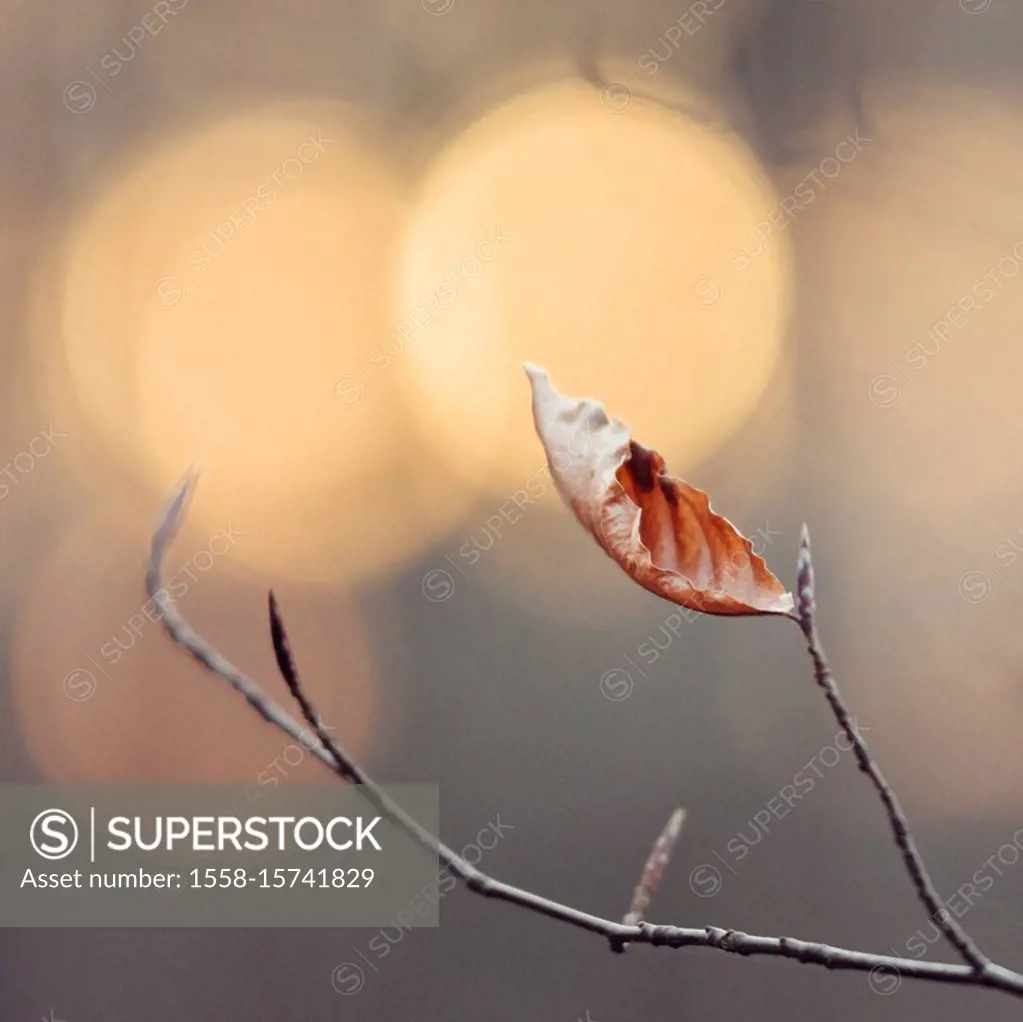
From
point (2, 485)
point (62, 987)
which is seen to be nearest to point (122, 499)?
point (2, 485)

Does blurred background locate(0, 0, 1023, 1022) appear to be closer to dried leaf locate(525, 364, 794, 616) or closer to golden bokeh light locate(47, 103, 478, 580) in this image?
golden bokeh light locate(47, 103, 478, 580)

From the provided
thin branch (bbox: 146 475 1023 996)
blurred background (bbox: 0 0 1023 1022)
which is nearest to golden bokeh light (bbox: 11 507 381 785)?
blurred background (bbox: 0 0 1023 1022)

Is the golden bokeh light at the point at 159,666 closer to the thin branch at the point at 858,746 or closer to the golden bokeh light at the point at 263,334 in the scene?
the golden bokeh light at the point at 263,334

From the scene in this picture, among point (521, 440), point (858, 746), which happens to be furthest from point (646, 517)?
point (521, 440)

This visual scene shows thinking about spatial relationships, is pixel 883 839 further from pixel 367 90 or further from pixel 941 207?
pixel 367 90

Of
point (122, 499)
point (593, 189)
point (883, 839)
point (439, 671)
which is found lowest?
point (883, 839)

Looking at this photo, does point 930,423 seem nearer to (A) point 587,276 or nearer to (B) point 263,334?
(A) point 587,276

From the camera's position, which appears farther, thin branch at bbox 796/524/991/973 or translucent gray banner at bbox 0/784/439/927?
translucent gray banner at bbox 0/784/439/927
